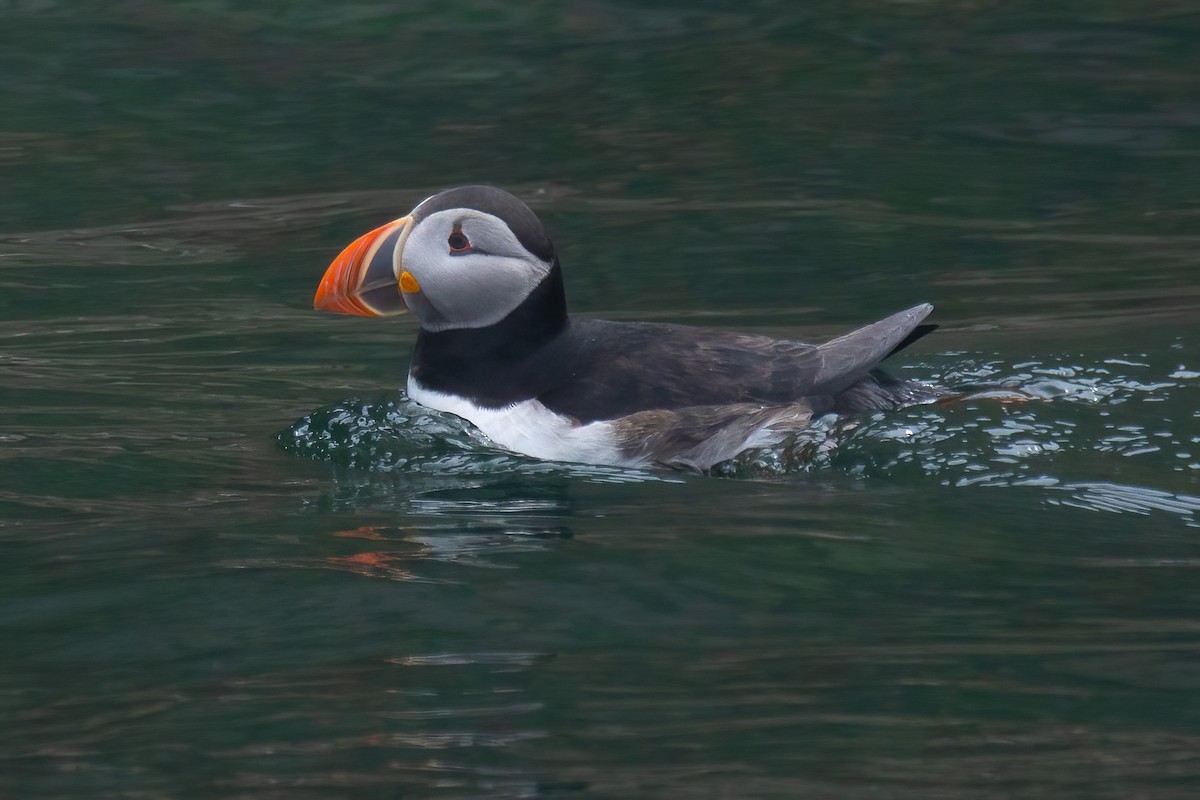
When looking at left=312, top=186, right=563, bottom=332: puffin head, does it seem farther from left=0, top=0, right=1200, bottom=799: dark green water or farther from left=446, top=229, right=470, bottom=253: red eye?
left=0, top=0, right=1200, bottom=799: dark green water

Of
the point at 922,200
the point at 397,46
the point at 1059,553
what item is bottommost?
the point at 1059,553

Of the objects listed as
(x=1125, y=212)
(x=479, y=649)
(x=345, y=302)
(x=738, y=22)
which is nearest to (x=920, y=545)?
(x=479, y=649)

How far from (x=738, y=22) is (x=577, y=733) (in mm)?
10052

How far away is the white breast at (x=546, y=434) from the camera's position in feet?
17.0

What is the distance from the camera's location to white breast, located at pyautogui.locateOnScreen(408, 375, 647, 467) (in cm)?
518

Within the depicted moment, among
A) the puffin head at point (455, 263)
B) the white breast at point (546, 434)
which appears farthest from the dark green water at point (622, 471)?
the puffin head at point (455, 263)

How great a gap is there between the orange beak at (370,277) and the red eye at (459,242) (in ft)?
0.50

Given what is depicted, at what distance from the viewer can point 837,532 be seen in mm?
4750

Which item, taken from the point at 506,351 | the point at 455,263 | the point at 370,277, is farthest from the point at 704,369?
the point at 370,277

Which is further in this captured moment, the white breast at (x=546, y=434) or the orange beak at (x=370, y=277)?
the orange beak at (x=370, y=277)

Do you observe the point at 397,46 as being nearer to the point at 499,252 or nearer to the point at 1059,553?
the point at 499,252

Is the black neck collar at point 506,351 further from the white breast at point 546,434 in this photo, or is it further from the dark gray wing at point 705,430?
the dark gray wing at point 705,430

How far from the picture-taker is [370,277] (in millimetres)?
5441

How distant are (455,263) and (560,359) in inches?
17.2
